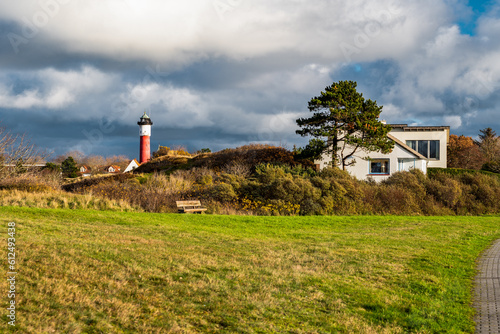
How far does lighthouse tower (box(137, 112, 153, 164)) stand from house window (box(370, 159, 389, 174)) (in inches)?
1866

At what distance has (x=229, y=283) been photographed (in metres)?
7.85

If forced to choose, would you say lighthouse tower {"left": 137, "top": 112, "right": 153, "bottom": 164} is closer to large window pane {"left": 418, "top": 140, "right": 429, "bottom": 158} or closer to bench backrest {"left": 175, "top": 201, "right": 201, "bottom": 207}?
large window pane {"left": 418, "top": 140, "right": 429, "bottom": 158}

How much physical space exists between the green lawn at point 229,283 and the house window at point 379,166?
26.1 meters

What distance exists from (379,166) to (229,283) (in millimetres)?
34883

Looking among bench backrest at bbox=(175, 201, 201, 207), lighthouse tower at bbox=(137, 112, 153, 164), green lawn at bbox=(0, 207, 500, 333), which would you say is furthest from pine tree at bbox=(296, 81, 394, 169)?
lighthouse tower at bbox=(137, 112, 153, 164)

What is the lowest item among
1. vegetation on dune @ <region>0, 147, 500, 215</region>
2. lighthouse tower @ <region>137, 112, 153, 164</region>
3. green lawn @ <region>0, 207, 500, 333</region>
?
green lawn @ <region>0, 207, 500, 333</region>

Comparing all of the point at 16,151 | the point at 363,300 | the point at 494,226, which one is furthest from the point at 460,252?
the point at 16,151

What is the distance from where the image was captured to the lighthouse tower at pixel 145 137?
76.8 meters

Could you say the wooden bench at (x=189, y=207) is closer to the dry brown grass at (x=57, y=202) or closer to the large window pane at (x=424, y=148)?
the dry brown grass at (x=57, y=202)

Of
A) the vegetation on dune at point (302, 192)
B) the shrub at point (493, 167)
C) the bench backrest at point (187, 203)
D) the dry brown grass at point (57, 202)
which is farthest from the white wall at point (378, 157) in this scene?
the dry brown grass at point (57, 202)

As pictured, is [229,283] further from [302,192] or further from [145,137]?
[145,137]

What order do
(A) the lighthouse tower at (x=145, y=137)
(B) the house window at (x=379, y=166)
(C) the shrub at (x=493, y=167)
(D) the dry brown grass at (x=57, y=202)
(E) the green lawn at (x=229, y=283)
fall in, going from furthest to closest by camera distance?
1. (A) the lighthouse tower at (x=145, y=137)
2. (C) the shrub at (x=493, y=167)
3. (B) the house window at (x=379, y=166)
4. (D) the dry brown grass at (x=57, y=202)
5. (E) the green lawn at (x=229, y=283)

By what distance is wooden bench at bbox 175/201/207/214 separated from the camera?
21430 mm

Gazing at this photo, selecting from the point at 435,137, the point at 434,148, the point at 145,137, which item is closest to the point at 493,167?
the point at 434,148
